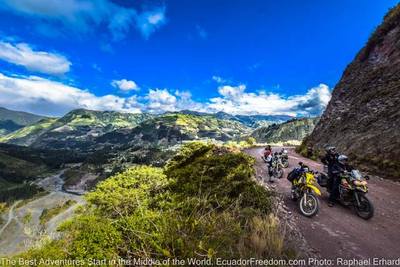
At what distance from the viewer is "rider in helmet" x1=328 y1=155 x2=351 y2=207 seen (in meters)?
12.5

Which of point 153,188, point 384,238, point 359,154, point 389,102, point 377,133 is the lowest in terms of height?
point 384,238

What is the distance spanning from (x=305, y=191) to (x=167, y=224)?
6829 mm

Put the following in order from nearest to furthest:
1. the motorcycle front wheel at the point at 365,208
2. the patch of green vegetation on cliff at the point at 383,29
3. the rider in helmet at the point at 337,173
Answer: the motorcycle front wheel at the point at 365,208
the rider in helmet at the point at 337,173
the patch of green vegetation on cliff at the point at 383,29

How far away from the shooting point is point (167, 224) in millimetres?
7207

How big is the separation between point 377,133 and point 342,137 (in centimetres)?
512

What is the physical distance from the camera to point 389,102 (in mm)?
22344

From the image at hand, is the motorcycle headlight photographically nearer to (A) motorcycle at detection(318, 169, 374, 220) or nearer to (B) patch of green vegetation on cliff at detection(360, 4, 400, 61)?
(A) motorcycle at detection(318, 169, 374, 220)

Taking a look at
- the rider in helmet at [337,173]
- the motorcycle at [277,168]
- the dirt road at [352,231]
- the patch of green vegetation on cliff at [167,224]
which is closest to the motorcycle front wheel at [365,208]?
the dirt road at [352,231]

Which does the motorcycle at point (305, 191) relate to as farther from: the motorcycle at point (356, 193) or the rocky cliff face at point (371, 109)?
the rocky cliff face at point (371, 109)

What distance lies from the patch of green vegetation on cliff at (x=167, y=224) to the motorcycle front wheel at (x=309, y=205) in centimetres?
186

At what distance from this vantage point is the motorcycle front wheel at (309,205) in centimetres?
1120

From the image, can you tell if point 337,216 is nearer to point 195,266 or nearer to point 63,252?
point 195,266

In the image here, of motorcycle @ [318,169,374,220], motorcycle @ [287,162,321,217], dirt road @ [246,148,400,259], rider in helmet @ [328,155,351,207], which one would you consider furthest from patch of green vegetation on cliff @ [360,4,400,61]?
motorcycle @ [287,162,321,217]

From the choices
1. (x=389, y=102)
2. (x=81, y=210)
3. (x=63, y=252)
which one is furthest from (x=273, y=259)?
(x=389, y=102)
